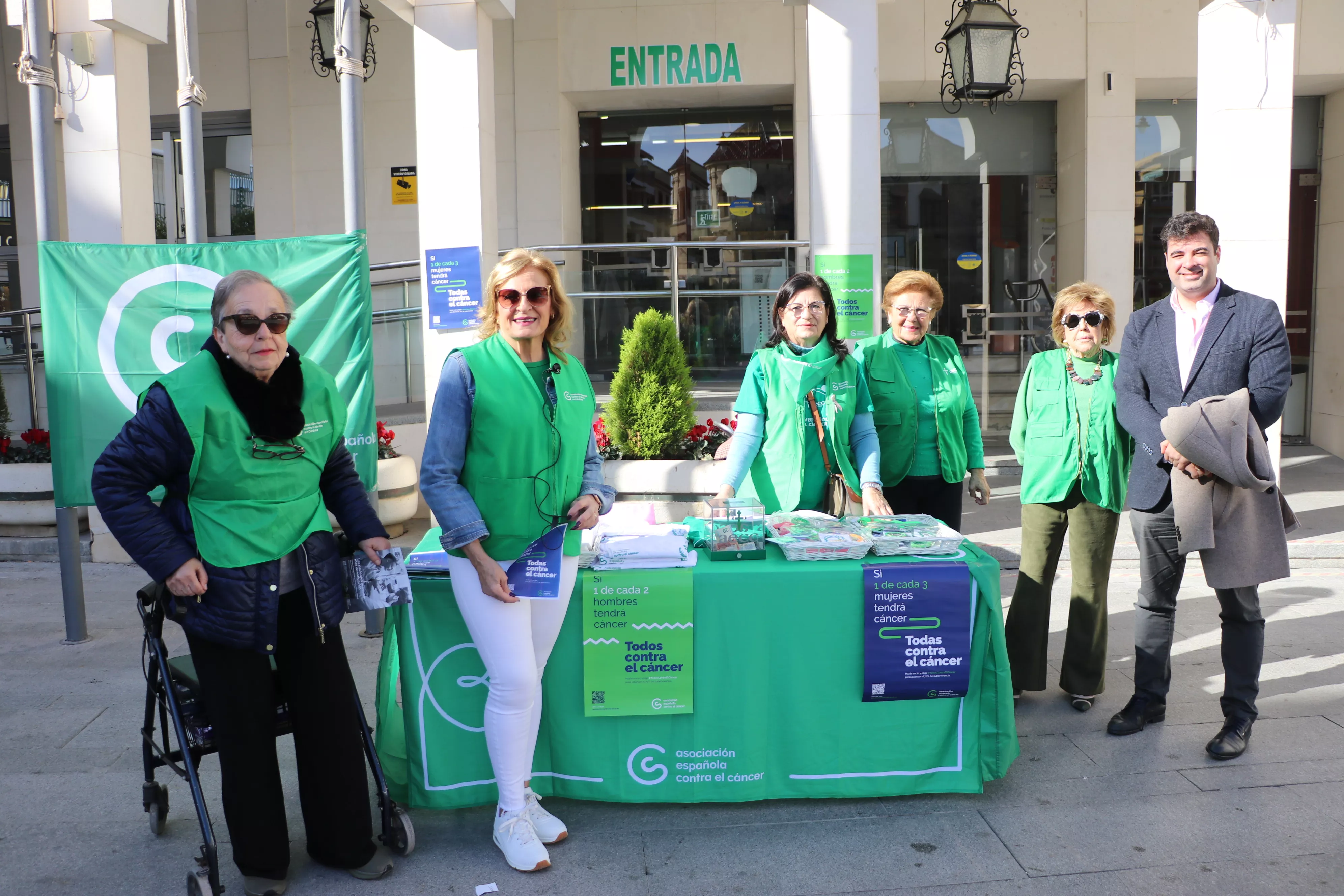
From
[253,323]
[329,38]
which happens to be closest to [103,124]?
[329,38]

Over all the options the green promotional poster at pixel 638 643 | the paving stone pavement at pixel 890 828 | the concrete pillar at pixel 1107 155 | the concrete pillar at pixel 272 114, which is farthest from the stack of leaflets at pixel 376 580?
the concrete pillar at pixel 1107 155

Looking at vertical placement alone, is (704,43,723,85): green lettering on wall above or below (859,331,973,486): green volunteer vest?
above

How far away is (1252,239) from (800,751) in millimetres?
5358

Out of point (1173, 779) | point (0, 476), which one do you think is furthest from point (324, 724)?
point (0, 476)

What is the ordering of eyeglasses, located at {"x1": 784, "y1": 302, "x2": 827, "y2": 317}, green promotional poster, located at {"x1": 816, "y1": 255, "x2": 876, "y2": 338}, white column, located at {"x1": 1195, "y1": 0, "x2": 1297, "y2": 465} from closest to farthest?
eyeglasses, located at {"x1": 784, "y1": 302, "x2": 827, "y2": 317} → white column, located at {"x1": 1195, "y1": 0, "x2": 1297, "y2": 465} → green promotional poster, located at {"x1": 816, "y1": 255, "x2": 876, "y2": 338}

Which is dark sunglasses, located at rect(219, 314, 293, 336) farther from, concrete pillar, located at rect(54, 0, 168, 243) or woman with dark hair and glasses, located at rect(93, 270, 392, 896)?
concrete pillar, located at rect(54, 0, 168, 243)

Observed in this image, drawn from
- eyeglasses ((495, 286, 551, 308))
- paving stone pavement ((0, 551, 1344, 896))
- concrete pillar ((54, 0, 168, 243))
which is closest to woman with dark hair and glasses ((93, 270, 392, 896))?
paving stone pavement ((0, 551, 1344, 896))

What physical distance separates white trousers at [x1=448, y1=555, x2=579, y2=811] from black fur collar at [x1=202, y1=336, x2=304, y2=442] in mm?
636

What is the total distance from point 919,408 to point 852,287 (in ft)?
8.40

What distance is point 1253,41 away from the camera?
695 cm

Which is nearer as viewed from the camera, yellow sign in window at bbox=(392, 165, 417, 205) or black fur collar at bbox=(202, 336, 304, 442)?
black fur collar at bbox=(202, 336, 304, 442)

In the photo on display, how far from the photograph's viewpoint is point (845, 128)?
7.04 m

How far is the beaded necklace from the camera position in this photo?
441 cm

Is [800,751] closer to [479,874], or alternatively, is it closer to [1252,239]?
[479,874]
